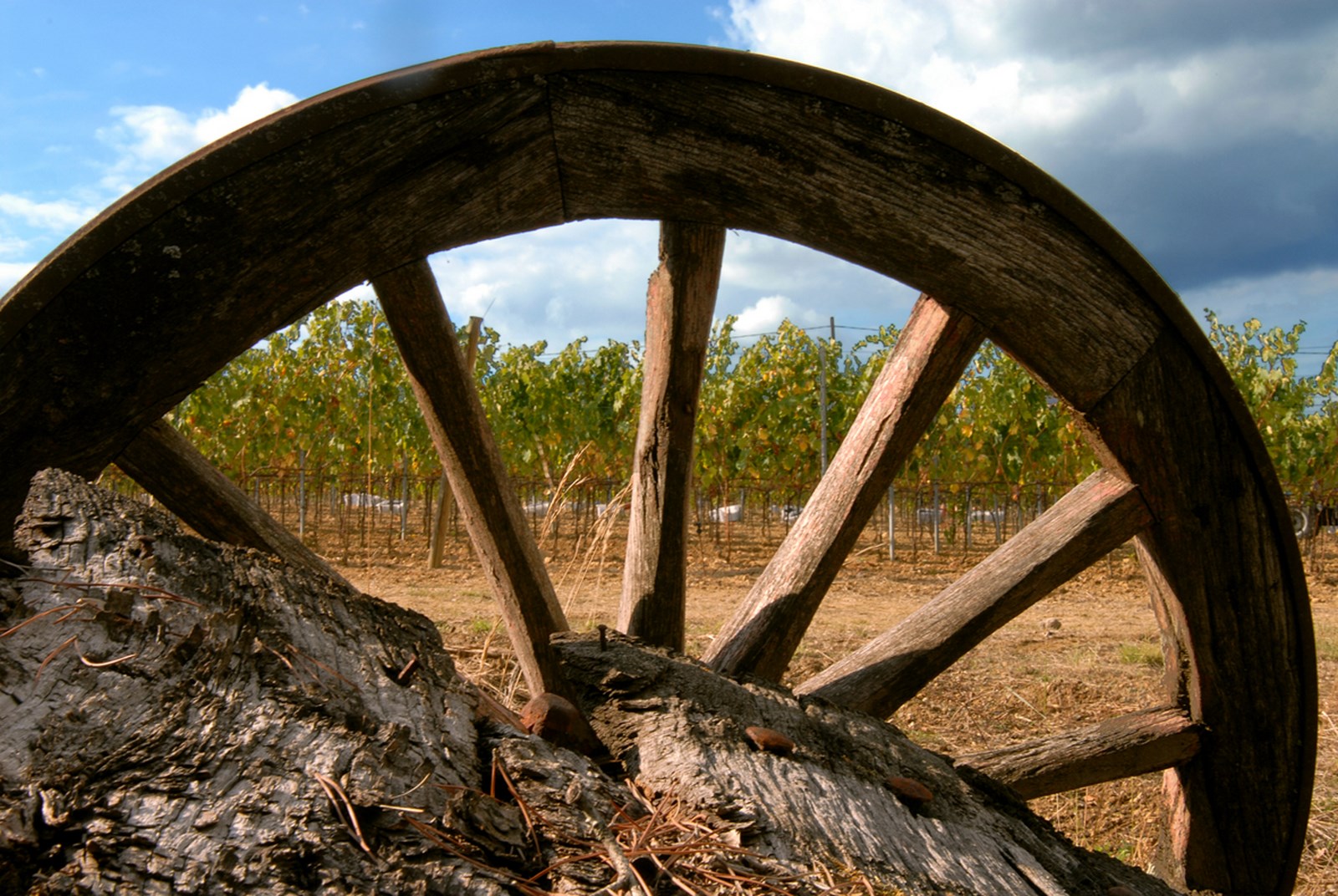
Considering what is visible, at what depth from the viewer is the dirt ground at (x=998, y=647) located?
3494mm

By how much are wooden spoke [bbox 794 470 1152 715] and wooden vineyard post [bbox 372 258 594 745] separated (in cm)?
54

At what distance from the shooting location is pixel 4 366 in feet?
4.36

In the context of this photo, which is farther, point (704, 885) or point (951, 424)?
point (951, 424)

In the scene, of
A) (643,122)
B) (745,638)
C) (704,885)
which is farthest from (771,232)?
(704,885)

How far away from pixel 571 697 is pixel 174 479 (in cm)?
83

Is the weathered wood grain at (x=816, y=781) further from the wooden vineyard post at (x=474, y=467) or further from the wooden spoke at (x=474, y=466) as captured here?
the wooden spoke at (x=474, y=466)

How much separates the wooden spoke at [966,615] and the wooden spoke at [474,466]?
1.75 ft

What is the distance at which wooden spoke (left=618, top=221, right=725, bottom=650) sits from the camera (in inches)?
74.3

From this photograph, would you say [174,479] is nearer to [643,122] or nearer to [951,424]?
[643,122]

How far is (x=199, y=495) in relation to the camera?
1750 millimetres

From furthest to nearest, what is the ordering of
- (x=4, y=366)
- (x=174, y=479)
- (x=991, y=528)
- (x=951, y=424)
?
(x=991, y=528) < (x=951, y=424) < (x=174, y=479) < (x=4, y=366)

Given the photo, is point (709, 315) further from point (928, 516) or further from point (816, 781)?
point (928, 516)

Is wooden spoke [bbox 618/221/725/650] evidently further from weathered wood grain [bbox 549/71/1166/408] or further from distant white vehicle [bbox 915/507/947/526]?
distant white vehicle [bbox 915/507/947/526]

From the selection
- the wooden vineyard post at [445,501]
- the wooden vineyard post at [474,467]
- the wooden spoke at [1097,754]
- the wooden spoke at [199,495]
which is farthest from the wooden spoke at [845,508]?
the wooden vineyard post at [445,501]
